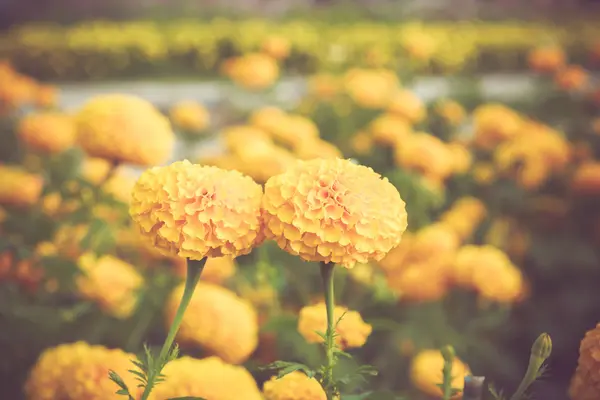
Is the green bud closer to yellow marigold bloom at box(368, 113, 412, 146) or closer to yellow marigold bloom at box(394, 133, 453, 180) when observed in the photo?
yellow marigold bloom at box(394, 133, 453, 180)

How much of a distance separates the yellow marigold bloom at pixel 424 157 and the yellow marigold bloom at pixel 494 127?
0.42m

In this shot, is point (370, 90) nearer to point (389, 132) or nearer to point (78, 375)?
point (389, 132)

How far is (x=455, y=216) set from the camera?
1801mm

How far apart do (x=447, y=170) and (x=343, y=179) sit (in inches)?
42.0

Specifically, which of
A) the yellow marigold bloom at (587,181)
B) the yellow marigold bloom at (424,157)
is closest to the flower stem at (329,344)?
the yellow marigold bloom at (424,157)

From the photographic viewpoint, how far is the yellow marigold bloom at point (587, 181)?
1.77 meters

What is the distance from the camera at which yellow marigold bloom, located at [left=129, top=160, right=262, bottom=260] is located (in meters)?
0.73

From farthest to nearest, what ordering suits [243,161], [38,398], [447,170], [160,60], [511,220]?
Answer: [160,60], [511,220], [447,170], [243,161], [38,398]

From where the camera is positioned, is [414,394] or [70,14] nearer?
[414,394]

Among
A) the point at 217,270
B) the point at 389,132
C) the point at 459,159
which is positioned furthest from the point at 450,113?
the point at 217,270

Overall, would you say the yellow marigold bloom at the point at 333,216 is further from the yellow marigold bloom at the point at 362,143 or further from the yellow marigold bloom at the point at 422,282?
the yellow marigold bloom at the point at 362,143

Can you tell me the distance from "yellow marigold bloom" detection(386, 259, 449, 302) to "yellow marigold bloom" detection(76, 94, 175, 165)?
2.14 feet

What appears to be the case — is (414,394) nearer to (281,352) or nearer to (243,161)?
(281,352)

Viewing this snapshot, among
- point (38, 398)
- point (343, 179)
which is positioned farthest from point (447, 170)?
point (38, 398)
